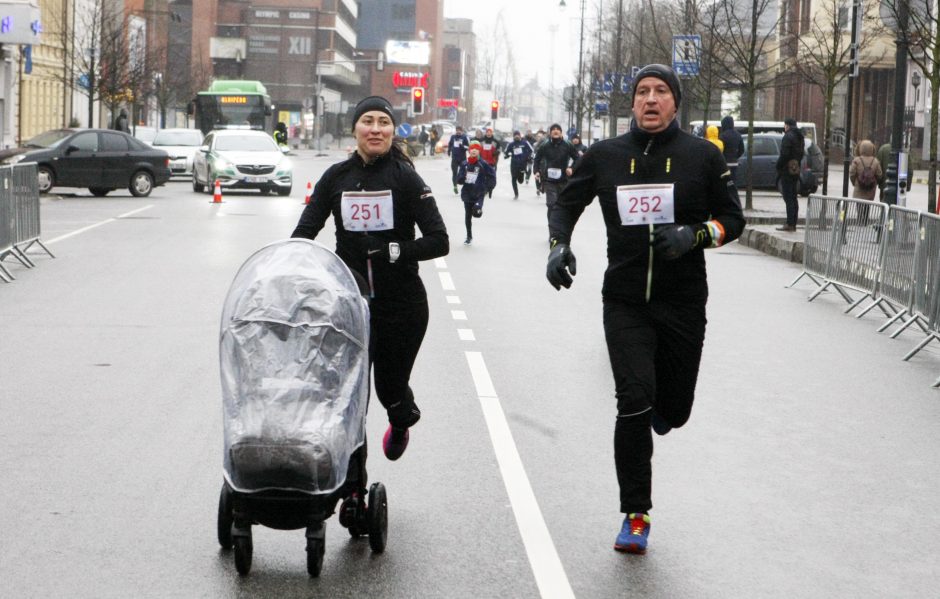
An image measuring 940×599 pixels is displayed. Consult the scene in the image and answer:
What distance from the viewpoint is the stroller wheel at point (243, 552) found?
5.65 metres

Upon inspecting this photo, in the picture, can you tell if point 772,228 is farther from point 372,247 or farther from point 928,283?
point 372,247

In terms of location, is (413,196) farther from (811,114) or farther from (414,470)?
(811,114)

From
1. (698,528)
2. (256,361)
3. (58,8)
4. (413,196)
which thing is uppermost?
(58,8)

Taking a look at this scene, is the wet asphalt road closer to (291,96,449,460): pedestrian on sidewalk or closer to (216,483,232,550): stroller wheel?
(216,483,232,550): stroller wheel

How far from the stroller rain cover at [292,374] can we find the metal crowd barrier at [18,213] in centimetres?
1194

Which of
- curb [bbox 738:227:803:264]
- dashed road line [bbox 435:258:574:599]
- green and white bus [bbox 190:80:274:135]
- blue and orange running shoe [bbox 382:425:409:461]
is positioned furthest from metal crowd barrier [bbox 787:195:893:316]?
green and white bus [bbox 190:80:274:135]

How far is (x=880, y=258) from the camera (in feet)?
51.3

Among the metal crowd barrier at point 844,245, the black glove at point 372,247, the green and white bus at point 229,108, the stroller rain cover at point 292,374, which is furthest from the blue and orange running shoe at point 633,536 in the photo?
the green and white bus at point 229,108

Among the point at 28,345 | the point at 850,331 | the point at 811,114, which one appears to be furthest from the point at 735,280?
the point at 811,114

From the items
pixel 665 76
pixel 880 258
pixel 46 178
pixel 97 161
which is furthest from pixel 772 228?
pixel 665 76

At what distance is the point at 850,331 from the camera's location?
14.8m

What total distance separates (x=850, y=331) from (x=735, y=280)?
4941 millimetres

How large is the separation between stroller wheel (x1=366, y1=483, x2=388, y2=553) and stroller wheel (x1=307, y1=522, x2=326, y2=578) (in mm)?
401

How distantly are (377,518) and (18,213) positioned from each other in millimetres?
13334
